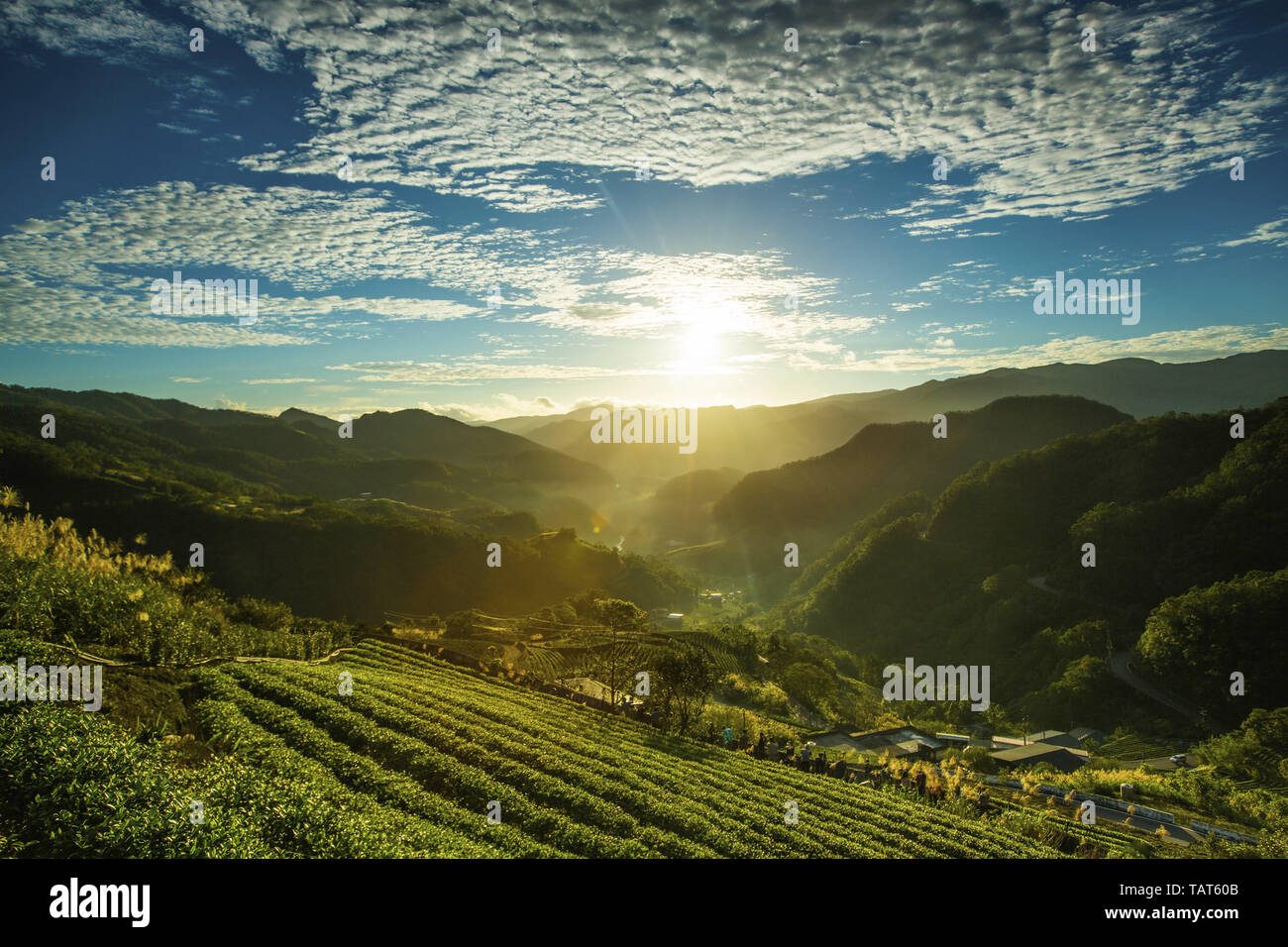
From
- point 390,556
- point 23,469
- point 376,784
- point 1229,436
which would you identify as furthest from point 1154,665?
point 23,469

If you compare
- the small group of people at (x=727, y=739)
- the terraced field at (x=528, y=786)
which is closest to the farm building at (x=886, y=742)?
the small group of people at (x=727, y=739)

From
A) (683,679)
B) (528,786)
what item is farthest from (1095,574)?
(528,786)

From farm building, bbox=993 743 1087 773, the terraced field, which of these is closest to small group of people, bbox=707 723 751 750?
the terraced field

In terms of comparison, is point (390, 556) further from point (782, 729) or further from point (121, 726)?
point (121, 726)

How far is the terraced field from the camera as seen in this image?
1201 centimetres

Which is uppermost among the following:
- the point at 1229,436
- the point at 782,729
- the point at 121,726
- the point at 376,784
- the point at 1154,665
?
the point at 1229,436

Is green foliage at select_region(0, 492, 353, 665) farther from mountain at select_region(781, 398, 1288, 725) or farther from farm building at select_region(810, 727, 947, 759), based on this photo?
mountain at select_region(781, 398, 1288, 725)

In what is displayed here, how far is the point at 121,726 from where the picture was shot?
471 inches

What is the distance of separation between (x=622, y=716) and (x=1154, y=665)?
59618 mm

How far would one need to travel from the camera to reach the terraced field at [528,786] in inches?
473

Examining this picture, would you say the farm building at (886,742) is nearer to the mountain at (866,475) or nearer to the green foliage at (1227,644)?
the green foliage at (1227,644)

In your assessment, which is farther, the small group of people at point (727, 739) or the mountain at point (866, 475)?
the mountain at point (866, 475)

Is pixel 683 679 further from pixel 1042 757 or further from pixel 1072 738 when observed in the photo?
pixel 1072 738

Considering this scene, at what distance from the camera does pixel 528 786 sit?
564 inches
